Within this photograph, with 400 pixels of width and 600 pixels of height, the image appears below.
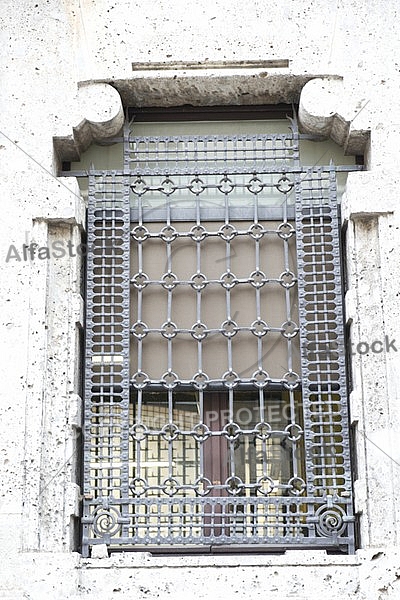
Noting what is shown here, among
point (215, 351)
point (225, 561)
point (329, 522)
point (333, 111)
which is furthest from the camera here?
point (333, 111)

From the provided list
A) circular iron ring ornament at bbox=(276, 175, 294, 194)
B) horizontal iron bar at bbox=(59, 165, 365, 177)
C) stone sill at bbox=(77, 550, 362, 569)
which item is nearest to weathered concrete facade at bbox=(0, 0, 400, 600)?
stone sill at bbox=(77, 550, 362, 569)

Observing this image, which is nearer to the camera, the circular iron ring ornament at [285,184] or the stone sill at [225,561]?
the stone sill at [225,561]

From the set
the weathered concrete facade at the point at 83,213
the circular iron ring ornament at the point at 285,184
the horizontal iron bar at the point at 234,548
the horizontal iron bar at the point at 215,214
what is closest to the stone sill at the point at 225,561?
the weathered concrete facade at the point at 83,213

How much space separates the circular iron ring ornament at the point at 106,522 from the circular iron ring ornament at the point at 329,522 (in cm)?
104

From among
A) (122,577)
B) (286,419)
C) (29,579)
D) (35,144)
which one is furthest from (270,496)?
(35,144)

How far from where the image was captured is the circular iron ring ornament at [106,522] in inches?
224

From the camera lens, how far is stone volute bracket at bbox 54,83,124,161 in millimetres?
6207

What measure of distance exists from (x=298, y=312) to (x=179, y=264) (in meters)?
0.72

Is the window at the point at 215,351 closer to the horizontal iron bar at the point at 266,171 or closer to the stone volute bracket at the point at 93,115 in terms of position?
the horizontal iron bar at the point at 266,171

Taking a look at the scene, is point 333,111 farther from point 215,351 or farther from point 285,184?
point 215,351

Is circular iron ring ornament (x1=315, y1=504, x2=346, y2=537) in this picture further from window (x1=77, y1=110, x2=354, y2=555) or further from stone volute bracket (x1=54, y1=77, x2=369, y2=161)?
stone volute bracket (x1=54, y1=77, x2=369, y2=161)

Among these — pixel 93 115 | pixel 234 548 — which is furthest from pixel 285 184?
pixel 234 548

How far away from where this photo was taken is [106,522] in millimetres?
5711

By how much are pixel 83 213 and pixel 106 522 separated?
5.69 ft
